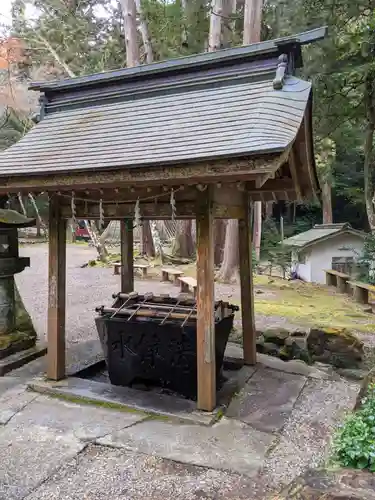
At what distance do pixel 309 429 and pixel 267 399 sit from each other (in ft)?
2.16

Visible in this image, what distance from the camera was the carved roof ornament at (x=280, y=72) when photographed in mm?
3887

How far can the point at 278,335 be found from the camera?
6285mm

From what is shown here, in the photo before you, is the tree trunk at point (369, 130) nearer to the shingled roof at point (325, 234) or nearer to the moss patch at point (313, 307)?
the moss patch at point (313, 307)

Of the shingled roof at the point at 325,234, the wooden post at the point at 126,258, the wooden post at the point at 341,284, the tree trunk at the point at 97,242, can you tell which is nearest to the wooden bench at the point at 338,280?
the wooden post at the point at 341,284

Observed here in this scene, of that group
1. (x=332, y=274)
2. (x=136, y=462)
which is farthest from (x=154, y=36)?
(x=136, y=462)

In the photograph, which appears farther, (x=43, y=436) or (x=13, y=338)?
(x=13, y=338)

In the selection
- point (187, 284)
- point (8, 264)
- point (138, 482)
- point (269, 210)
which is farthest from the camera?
point (269, 210)

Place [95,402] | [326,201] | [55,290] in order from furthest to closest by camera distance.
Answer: [326,201] → [55,290] → [95,402]

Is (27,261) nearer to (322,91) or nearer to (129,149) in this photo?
(129,149)

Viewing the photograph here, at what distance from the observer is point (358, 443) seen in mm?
2252

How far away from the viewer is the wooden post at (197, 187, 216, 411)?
12.8 ft

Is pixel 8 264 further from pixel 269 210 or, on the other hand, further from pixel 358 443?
pixel 269 210

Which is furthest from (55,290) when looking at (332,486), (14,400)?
(332,486)

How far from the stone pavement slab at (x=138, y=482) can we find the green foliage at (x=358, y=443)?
0.81 meters
